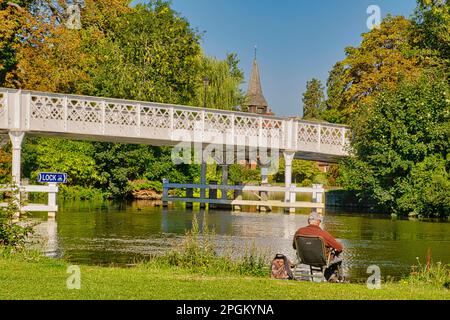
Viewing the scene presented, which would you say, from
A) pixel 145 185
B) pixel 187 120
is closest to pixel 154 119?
pixel 187 120

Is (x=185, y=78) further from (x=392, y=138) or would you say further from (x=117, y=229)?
(x=117, y=229)

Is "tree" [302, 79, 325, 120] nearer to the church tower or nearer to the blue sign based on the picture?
the church tower

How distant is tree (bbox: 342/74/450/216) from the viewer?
41.5 m

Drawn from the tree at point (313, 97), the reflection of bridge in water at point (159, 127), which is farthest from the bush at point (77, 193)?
the tree at point (313, 97)

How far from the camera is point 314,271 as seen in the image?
1542 cm

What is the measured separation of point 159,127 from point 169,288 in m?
29.5

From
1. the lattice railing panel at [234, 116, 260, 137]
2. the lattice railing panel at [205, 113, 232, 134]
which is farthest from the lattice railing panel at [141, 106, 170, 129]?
the lattice railing panel at [234, 116, 260, 137]

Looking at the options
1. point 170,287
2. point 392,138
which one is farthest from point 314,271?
point 392,138

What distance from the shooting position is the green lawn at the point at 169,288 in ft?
35.6

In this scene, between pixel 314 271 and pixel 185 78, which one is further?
pixel 185 78

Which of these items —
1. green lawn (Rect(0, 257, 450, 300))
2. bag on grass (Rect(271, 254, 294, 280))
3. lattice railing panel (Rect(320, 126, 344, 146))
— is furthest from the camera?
lattice railing panel (Rect(320, 126, 344, 146))

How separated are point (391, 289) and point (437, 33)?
140 ft

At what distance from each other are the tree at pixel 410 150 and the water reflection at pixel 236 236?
2.91 metres

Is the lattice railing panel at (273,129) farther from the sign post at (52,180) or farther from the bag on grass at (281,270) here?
the bag on grass at (281,270)
